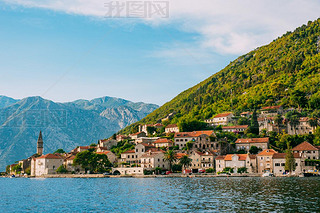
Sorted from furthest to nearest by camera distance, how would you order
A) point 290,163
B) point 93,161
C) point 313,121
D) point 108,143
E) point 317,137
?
1. point 108,143
2. point 93,161
3. point 313,121
4. point 317,137
5. point 290,163

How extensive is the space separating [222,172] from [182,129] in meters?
34.5

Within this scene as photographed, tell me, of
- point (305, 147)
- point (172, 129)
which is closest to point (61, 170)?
Result: point (172, 129)

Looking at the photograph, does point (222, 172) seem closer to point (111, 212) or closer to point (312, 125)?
point (312, 125)

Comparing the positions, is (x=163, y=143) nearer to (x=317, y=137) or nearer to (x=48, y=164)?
(x=48, y=164)

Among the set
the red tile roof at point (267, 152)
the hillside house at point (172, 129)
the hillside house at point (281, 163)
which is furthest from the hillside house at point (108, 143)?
the hillside house at point (281, 163)

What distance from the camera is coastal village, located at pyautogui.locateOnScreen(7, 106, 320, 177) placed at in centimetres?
9781

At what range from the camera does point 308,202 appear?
40469 millimetres

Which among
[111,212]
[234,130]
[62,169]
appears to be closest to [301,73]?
[234,130]

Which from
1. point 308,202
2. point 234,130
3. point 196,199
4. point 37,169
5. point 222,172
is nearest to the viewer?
point 308,202

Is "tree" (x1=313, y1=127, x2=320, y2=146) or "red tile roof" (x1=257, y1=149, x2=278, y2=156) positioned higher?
"tree" (x1=313, y1=127, x2=320, y2=146)

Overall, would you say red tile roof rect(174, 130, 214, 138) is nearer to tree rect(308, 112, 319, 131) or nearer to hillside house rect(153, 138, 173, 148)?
hillside house rect(153, 138, 173, 148)

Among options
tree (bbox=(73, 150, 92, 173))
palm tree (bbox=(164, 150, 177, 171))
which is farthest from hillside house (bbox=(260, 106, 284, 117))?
tree (bbox=(73, 150, 92, 173))

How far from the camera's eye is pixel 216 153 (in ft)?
371

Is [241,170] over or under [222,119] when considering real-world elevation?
under
